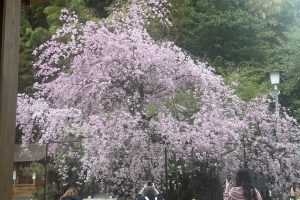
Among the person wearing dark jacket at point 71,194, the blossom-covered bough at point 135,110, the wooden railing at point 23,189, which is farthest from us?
the blossom-covered bough at point 135,110

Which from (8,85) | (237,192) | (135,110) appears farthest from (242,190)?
(8,85)

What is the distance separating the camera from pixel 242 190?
9.98 feet

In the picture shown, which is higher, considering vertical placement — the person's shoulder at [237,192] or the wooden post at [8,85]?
the wooden post at [8,85]

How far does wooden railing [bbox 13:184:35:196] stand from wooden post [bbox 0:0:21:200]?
2317 mm

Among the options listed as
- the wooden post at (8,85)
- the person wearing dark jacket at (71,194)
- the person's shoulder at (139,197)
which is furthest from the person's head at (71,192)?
the wooden post at (8,85)

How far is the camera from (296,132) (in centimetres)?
318

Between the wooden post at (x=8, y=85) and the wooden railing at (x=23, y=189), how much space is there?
7.60 feet

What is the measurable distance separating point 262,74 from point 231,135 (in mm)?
610

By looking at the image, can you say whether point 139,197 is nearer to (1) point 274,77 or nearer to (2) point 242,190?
(2) point 242,190

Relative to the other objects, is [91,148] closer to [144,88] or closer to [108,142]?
[108,142]

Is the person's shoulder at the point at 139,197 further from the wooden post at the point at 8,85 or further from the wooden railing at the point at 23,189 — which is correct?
the wooden post at the point at 8,85

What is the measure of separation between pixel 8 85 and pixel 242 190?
8.88 feet

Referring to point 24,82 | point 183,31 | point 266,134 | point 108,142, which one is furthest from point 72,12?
point 266,134

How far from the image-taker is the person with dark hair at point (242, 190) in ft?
9.98
